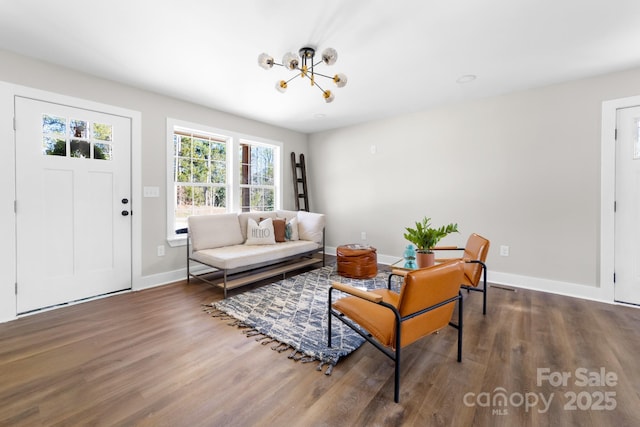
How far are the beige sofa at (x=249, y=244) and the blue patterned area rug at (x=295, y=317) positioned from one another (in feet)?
0.92

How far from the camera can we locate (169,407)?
143 cm

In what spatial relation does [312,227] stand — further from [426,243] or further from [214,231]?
[426,243]

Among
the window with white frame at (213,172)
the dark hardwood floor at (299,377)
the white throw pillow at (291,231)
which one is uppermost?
the window with white frame at (213,172)

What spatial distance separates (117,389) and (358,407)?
53.9 inches

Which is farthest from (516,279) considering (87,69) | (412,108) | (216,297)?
(87,69)

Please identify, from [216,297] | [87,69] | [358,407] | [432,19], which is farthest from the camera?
[216,297]

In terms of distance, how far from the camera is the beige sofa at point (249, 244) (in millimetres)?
3174

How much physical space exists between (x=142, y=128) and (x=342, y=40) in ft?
8.43

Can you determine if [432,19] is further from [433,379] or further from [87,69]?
[87,69]

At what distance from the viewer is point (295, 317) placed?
2.46 m

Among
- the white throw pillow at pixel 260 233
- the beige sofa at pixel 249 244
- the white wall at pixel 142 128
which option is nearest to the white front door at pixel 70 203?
the white wall at pixel 142 128

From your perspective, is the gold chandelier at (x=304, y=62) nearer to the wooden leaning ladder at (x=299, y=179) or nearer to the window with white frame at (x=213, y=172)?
the window with white frame at (x=213, y=172)

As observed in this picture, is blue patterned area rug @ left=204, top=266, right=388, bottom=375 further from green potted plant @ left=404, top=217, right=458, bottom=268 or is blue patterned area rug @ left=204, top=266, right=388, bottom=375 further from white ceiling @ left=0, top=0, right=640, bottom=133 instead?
white ceiling @ left=0, top=0, right=640, bottom=133

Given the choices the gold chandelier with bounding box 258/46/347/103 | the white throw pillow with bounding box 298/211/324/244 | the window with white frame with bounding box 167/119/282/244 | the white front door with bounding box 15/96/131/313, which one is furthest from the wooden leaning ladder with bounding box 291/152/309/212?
the white front door with bounding box 15/96/131/313
